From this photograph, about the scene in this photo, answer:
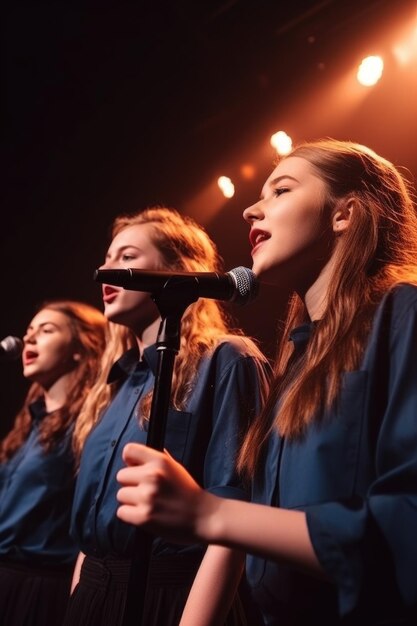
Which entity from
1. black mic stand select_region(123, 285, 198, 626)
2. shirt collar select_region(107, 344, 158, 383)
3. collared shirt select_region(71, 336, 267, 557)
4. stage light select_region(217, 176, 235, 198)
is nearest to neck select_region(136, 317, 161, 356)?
shirt collar select_region(107, 344, 158, 383)

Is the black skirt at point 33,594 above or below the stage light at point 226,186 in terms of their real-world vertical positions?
below

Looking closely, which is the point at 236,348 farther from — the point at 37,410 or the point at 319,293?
the point at 37,410

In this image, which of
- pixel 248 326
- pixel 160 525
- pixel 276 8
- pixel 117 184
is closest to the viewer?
pixel 160 525

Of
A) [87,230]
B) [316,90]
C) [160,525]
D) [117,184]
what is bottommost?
[160,525]

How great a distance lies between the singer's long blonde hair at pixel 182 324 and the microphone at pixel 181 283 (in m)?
0.63

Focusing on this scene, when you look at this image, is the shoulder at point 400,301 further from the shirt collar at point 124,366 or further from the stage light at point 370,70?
the stage light at point 370,70

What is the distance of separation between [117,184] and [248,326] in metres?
1.35

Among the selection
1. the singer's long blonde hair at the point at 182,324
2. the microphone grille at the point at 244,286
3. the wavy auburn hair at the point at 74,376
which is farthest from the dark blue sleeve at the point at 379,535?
the wavy auburn hair at the point at 74,376

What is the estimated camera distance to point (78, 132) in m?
3.66

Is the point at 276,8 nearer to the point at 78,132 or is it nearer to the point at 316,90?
the point at 316,90

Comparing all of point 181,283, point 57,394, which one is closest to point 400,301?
point 181,283

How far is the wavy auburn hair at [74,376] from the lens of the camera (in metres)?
2.80

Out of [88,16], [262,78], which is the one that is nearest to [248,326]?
[262,78]

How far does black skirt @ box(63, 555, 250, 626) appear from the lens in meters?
1.66
